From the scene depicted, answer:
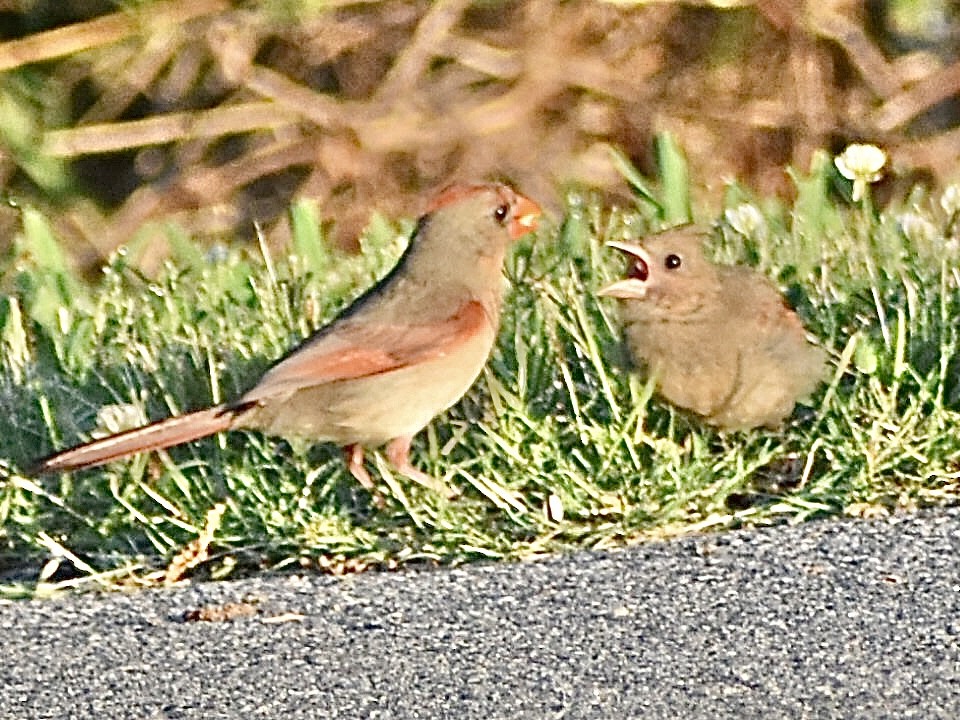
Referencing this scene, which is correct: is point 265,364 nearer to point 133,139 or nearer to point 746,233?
point 746,233

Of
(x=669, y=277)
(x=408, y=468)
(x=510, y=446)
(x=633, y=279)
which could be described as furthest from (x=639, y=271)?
(x=408, y=468)

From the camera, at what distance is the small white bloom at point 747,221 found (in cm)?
696

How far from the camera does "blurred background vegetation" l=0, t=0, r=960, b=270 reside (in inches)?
420

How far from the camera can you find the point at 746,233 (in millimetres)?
6914

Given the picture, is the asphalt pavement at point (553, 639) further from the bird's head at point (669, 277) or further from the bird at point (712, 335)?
the bird's head at point (669, 277)

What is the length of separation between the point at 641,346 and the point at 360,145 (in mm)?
5650

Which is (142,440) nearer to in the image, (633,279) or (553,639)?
(633,279)

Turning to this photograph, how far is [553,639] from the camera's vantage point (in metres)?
4.30

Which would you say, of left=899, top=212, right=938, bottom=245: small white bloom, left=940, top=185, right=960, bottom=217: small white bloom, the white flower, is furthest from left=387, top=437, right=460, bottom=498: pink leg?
left=940, top=185, right=960, bottom=217: small white bloom

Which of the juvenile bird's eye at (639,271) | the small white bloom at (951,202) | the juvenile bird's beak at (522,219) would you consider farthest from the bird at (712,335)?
the small white bloom at (951,202)

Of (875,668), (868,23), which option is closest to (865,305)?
(875,668)

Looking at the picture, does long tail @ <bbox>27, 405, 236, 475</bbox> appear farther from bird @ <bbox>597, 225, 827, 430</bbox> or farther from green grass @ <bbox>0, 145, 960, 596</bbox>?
bird @ <bbox>597, 225, 827, 430</bbox>

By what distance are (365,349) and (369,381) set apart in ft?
0.25

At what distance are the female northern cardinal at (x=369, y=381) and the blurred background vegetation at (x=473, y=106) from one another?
4916 mm
